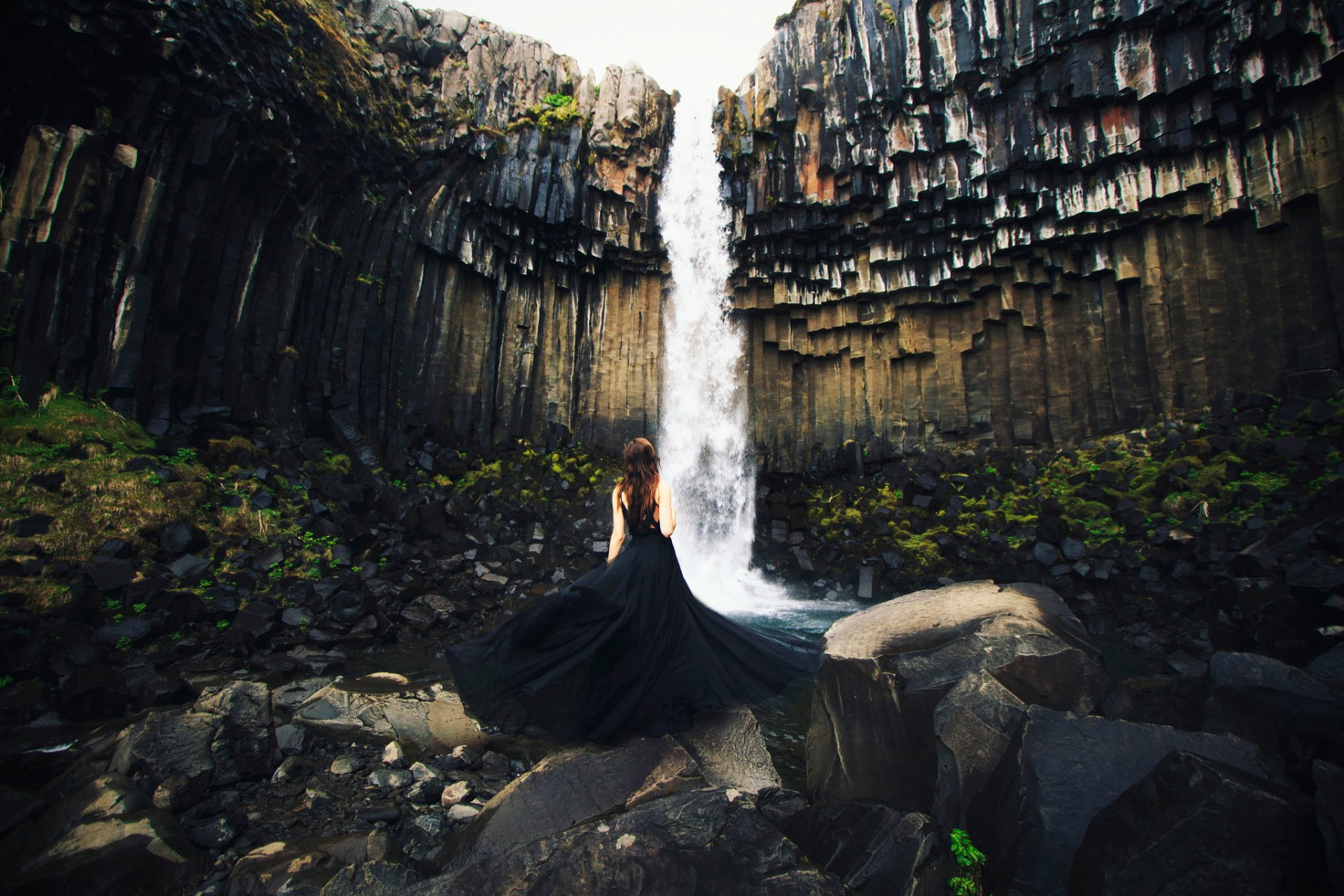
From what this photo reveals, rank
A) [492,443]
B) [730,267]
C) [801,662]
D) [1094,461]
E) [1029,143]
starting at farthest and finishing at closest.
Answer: [730,267] → [492,443] → [1029,143] → [1094,461] → [801,662]

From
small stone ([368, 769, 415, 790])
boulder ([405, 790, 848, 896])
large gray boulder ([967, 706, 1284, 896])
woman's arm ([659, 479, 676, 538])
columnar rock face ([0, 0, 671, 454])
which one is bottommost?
small stone ([368, 769, 415, 790])

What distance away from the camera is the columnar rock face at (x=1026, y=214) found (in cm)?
1236

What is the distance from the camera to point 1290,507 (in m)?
9.56

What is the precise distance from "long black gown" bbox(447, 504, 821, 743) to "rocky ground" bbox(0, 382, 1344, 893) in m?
0.25

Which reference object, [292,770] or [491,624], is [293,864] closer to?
[292,770]

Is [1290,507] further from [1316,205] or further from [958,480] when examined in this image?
[1316,205]

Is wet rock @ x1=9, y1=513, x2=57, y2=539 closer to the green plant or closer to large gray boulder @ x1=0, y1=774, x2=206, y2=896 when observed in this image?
large gray boulder @ x1=0, y1=774, x2=206, y2=896

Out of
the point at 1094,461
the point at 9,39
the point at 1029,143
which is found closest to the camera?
the point at 9,39

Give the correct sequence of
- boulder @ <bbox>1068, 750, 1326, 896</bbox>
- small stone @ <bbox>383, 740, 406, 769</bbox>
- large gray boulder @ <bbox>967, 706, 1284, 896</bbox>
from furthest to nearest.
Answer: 1. small stone @ <bbox>383, 740, 406, 769</bbox>
2. large gray boulder @ <bbox>967, 706, 1284, 896</bbox>
3. boulder @ <bbox>1068, 750, 1326, 896</bbox>

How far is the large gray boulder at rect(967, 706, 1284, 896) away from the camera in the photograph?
8.04 feet

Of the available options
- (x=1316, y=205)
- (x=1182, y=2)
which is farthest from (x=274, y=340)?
(x=1316, y=205)

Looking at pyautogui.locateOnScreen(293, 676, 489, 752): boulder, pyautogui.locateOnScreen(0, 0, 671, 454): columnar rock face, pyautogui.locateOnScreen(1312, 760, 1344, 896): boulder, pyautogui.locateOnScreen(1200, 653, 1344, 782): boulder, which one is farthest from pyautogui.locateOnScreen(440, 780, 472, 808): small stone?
pyautogui.locateOnScreen(0, 0, 671, 454): columnar rock face

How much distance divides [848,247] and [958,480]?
24.1 feet

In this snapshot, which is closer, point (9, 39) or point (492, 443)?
point (9, 39)
